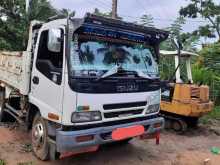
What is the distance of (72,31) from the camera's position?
4.89 meters

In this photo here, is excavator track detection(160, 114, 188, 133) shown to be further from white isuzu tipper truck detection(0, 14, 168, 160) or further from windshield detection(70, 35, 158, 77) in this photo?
windshield detection(70, 35, 158, 77)

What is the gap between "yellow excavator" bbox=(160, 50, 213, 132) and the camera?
26.3ft

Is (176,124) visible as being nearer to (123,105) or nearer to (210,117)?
(210,117)

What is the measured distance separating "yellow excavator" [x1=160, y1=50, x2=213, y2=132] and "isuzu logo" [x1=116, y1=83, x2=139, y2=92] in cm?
246

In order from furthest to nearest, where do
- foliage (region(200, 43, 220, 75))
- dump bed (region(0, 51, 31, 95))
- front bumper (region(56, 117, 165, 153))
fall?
1. foliage (region(200, 43, 220, 75))
2. dump bed (region(0, 51, 31, 95))
3. front bumper (region(56, 117, 165, 153))

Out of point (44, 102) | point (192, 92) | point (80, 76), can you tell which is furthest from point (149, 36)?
point (192, 92)

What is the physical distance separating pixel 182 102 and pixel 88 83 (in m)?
3.82

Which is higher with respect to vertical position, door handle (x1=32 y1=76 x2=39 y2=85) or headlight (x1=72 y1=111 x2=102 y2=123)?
door handle (x1=32 y1=76 x2=39 y2=85)

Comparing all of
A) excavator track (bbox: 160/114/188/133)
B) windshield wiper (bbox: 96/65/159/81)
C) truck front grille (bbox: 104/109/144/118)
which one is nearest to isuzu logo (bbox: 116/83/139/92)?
windshield wiper (bbox: 96/65/159/81)

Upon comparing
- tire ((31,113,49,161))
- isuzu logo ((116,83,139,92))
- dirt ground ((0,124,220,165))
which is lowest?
A: dirt ground ((0,124,220,165))

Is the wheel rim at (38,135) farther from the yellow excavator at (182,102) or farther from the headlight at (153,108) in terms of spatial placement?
the yellow excavator at (182,102)

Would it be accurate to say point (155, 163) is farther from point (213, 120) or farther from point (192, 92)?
point (213, 120)

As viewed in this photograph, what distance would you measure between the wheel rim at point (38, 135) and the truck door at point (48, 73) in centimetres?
34

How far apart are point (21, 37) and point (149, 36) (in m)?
11.1
